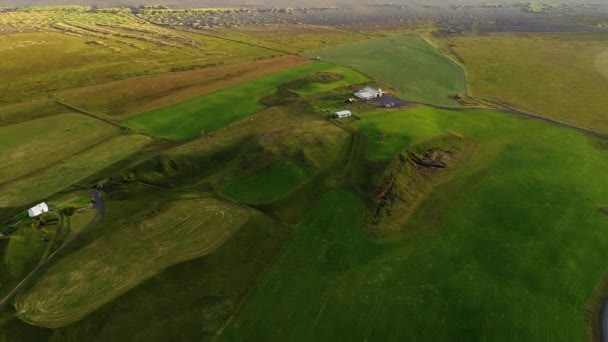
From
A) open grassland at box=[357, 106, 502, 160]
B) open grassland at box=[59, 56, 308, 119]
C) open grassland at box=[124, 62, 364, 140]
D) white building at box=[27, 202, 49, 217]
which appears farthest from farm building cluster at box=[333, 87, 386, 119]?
white building at box=[27, 202, 49, 217]

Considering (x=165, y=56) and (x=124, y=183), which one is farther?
(x=165, y=56)

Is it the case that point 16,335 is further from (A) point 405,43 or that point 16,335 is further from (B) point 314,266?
(A) point 405,43

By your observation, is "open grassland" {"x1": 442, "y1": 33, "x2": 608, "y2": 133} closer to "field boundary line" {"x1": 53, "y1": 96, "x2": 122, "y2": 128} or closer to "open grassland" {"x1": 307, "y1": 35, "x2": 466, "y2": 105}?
"open grassland" {"x1": 307, "y1": 35, "x2": 466, "y2": 105}

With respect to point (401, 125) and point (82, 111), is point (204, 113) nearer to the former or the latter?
point (82, 111)

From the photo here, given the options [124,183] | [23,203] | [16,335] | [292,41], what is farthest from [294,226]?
[292,41]

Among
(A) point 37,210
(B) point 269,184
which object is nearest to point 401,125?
(B) point 269,184

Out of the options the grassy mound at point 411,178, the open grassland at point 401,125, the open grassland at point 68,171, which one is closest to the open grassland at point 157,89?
the open grassland at point 68,171
